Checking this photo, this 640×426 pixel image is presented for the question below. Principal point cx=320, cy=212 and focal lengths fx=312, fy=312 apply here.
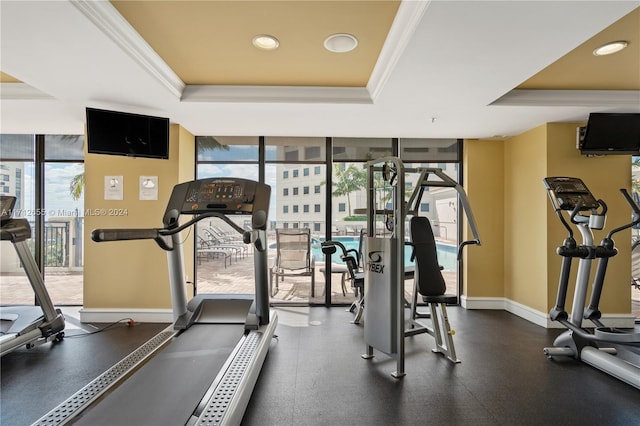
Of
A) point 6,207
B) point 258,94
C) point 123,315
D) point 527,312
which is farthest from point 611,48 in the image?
point 123,315

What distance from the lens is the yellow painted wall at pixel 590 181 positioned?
380cm

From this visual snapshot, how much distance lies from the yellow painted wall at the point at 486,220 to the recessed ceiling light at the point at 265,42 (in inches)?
134

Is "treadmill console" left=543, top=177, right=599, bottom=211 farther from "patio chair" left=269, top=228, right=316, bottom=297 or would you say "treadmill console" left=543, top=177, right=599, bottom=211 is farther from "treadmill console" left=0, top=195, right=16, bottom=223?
"treadmill console" left=0, top=195, right=16, bottom=223

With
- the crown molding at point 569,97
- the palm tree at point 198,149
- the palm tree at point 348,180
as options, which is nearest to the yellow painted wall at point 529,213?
the crown molding at point 569,97

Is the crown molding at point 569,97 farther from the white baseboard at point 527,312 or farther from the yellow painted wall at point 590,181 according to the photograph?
the white baseboard at point 527,312

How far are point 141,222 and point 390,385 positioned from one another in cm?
344

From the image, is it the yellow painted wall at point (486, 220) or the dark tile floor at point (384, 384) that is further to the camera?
the yellow painted wall at point (486, 220)

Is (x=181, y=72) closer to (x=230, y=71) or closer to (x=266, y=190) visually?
(x=230, y=71)

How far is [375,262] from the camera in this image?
276 centimetres

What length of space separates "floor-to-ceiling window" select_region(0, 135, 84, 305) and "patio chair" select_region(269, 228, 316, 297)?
2.91 meters

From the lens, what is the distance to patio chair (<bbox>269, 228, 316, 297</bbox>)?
4.64 m

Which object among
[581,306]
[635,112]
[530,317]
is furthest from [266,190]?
[635,112]

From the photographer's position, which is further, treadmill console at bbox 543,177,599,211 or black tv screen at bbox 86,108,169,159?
black tv screen at bbox 86,108,169,159

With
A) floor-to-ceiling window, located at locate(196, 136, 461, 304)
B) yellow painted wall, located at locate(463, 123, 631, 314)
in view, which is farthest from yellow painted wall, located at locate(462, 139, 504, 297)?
floor-to-ceiling window, located at locate(196, 136, 461, 304)
